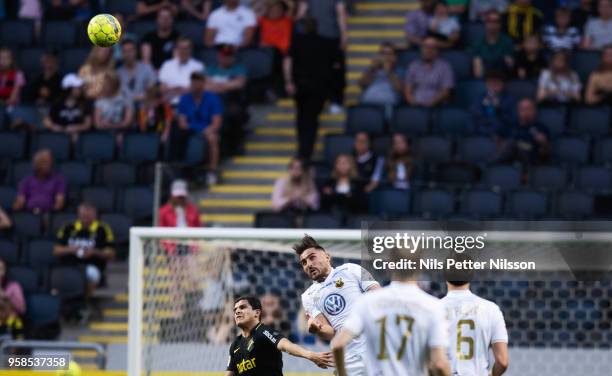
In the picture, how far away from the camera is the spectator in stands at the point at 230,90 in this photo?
18656 millimetres

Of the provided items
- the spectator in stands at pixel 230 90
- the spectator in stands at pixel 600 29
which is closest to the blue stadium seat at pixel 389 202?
the spectator in stands at pixel 230 90

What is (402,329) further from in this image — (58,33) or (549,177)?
(58,33)

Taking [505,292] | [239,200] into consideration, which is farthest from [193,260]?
[239,200]

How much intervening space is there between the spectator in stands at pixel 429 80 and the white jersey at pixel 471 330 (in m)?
8.31

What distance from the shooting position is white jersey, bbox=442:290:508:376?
9656 millimetres

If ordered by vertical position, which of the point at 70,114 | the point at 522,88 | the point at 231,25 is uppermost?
the point at 231,25

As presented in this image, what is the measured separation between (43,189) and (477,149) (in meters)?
4.96

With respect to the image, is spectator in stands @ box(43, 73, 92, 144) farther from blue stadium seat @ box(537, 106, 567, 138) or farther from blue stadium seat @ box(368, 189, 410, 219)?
blue stadium seat @ box(537, 106, 567, 138)

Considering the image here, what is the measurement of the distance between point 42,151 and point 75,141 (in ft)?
2.70

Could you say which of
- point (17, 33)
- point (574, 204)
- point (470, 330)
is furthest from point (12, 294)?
point (470, 330)

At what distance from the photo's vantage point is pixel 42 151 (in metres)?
17.9

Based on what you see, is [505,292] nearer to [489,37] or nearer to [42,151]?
[489,37]

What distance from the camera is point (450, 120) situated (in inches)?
696

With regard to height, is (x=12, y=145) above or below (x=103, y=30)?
below
